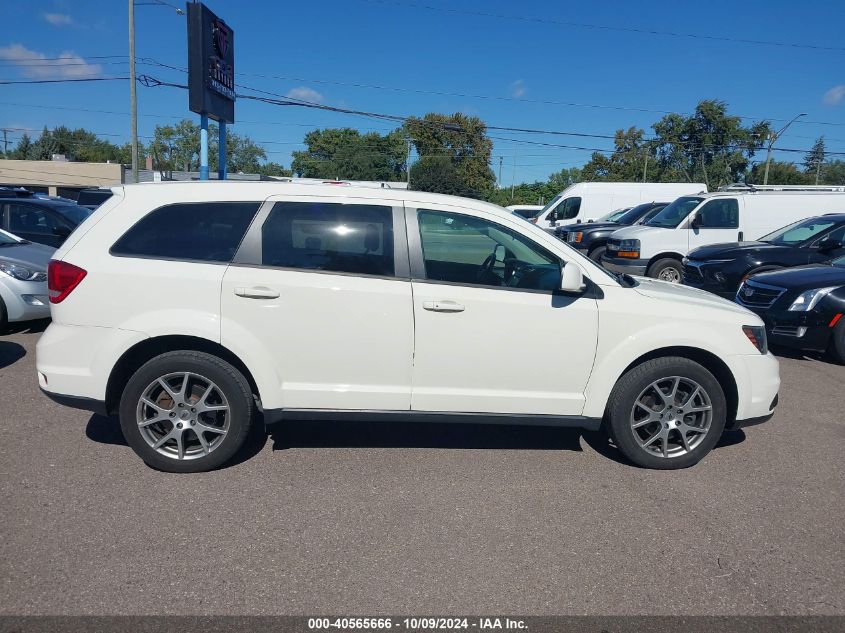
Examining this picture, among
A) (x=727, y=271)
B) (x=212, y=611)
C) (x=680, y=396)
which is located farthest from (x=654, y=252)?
(x=212, y=611)

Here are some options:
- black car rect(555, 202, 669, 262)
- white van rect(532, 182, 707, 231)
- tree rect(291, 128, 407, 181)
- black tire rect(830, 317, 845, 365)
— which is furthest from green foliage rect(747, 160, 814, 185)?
black tire rect(830, 317, 845, 365)

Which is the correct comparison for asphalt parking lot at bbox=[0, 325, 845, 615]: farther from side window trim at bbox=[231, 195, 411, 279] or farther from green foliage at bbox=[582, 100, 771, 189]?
green foliage at bbox=[582, 100, 771, 189]

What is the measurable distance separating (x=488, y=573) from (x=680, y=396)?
199 cm

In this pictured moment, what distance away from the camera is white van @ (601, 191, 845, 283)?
12.8m

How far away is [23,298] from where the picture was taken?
764cm

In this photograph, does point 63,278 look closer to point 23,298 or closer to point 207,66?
point 23,298

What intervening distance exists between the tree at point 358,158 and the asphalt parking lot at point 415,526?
238 ft

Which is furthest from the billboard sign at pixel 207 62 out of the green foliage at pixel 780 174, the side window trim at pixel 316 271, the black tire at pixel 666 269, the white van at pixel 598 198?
the green foliage at pixel 780 174

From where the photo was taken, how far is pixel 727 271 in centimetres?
977

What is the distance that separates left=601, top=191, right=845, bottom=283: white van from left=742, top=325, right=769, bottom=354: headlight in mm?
8689

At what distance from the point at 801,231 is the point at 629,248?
10.3 ft

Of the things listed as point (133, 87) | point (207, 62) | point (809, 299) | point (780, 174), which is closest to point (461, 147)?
point (780, 174)

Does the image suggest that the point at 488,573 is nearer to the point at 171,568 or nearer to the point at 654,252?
the point at 171,568

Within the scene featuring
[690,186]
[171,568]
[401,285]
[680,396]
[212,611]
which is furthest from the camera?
[690,186]
